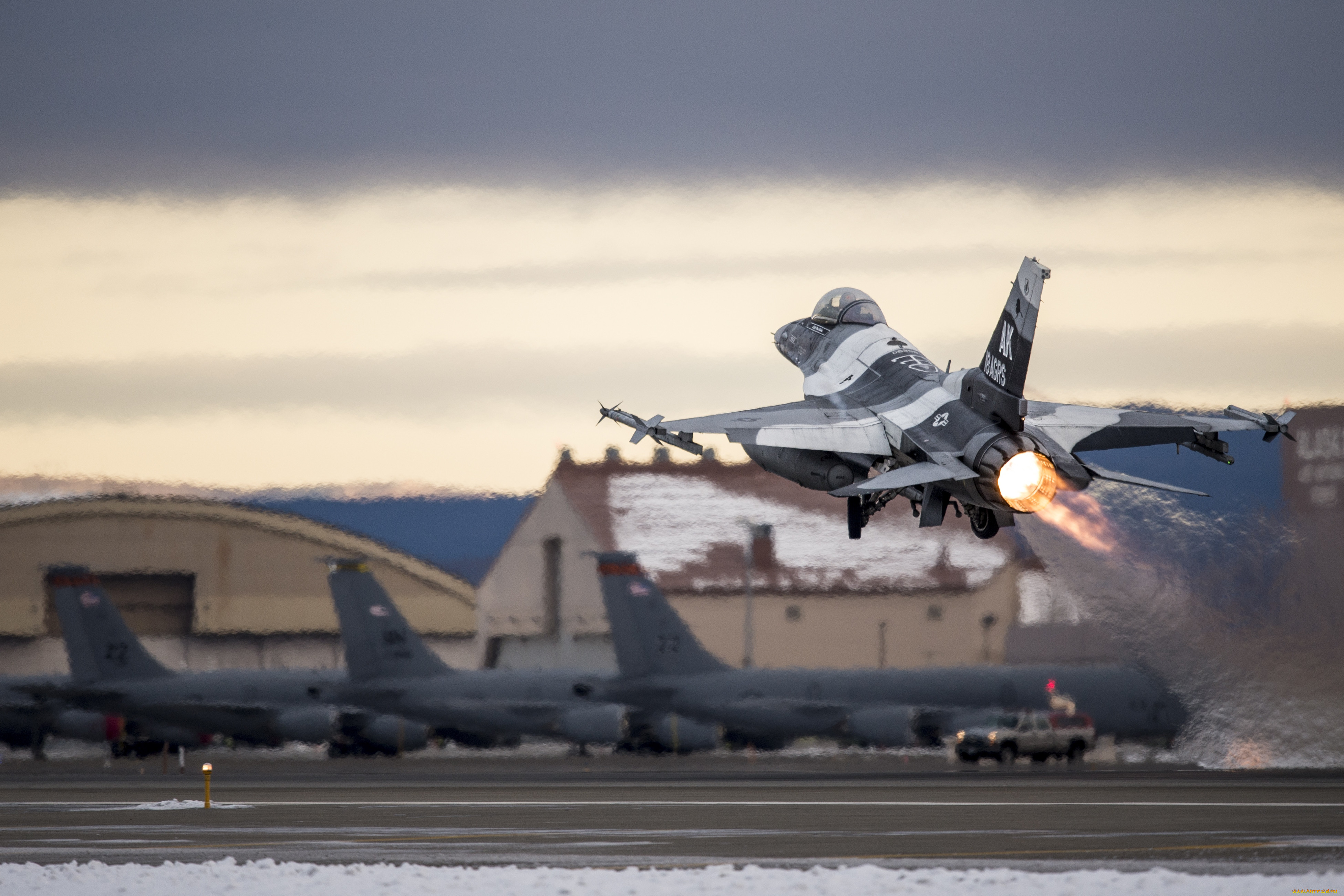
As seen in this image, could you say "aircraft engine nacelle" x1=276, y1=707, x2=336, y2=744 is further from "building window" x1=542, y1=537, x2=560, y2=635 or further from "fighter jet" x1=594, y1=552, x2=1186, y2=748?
"building window" x1=542, y1=537, x2=560, y2=635

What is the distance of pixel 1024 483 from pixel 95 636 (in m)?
52.6

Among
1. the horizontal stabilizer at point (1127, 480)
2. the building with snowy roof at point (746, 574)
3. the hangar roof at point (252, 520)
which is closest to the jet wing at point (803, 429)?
the horizontal stabilizer at point (1127, 480)

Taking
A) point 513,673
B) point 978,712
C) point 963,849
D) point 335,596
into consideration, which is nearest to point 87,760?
point 335,596

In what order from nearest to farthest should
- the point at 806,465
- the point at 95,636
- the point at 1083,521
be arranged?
the point at 806,465, the point at 1083,521, the point at 95,636

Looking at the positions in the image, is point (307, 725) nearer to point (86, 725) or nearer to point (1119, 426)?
point (86, 725)

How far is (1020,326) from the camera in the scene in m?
33.3

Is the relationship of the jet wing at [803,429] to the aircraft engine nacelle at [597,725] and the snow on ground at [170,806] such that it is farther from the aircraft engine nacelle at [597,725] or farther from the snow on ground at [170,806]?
the aircraft engine nacelle at [597,725]

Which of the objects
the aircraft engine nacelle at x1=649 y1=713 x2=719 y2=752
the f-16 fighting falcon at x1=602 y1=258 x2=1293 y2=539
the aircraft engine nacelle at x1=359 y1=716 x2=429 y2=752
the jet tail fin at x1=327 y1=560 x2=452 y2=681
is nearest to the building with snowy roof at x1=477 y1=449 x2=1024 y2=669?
the aircraft engine nacelle at x1=649 y1=713 x2=719 y2=752

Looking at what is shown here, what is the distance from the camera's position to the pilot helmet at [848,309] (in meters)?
41.4

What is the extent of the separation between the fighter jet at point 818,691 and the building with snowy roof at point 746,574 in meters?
1.59

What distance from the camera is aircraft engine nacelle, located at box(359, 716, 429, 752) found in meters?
69.1

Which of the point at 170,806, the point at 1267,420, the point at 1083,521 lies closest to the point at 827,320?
the point at 1267,420

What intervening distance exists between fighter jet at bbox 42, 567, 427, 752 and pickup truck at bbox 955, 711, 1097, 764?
22738 millimetres

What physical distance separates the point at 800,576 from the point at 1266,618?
22.3 meters
